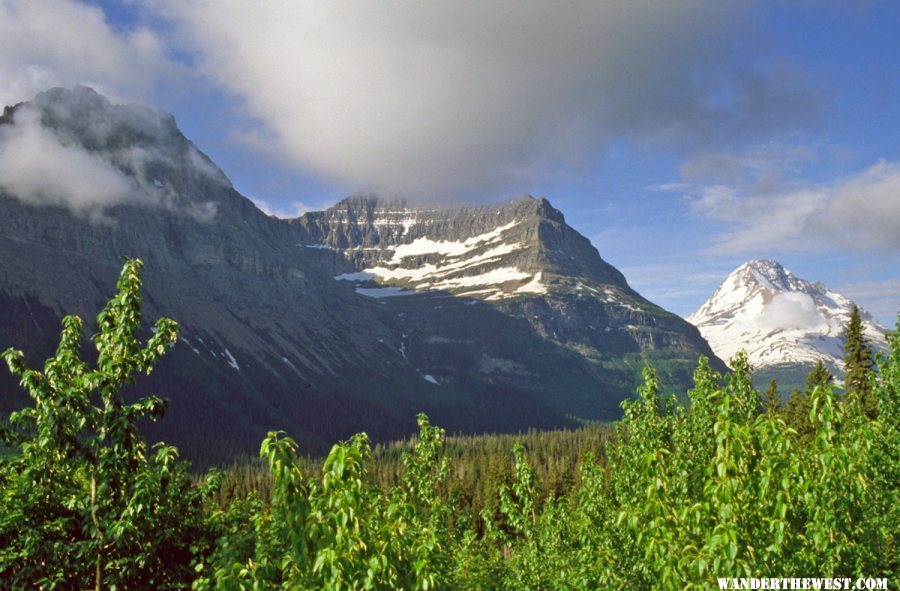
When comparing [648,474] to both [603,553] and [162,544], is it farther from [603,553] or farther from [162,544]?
[162,544]

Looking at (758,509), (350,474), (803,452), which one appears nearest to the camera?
(350,474)

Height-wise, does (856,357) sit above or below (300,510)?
above

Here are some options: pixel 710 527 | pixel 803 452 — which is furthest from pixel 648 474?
pixel 803 452

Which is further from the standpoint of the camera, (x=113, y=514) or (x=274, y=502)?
(x=113, y=514)

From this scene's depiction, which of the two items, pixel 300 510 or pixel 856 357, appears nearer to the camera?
pixel 300 510

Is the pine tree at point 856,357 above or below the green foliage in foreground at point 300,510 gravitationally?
above

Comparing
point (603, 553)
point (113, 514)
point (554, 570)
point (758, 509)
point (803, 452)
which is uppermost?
point (803, 452)

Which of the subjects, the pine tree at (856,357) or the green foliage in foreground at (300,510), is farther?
the pine tree at (856,357)

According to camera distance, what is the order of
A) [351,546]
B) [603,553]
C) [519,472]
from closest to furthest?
1. [351,546]
2. [603,553]
3. [519,472]

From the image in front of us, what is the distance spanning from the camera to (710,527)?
463 inches

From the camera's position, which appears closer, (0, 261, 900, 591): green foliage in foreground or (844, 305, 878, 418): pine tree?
(0, 261, 900, 591): green foliage in foreground

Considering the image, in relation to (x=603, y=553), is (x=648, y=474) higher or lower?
higher

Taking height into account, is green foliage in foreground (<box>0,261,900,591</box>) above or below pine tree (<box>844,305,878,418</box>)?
below

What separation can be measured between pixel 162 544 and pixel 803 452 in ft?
48.9
